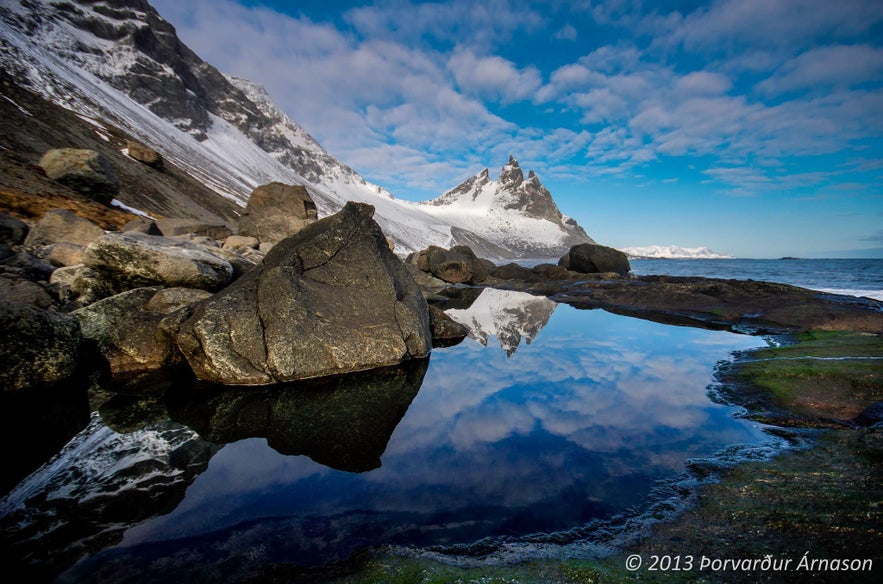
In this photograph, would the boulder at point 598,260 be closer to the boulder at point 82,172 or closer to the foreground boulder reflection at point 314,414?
the foreground boulder reflection at point 314,414

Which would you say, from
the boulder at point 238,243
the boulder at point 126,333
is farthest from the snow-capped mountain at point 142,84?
the boulder at point 126,333

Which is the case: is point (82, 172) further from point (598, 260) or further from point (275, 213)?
point (598, 260)

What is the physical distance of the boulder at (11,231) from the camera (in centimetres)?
1309

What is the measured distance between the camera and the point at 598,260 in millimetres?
39875

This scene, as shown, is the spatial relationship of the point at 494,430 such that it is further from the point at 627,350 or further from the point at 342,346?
the point at 627,350

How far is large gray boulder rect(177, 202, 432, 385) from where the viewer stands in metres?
8.89

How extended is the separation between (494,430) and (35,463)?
6935 mm

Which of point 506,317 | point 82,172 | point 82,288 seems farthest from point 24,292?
point 82,172

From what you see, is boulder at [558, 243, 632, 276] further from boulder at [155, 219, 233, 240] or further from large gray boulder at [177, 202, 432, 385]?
boulder at [155, 219, 233, 240]

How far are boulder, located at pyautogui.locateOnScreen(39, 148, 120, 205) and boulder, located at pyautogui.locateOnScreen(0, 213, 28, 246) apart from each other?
1461 centimetres

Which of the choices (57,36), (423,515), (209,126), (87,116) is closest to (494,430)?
(423,515)

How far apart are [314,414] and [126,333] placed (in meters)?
6.08

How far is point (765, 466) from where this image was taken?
16.4 ft

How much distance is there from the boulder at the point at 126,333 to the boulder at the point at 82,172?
22885 mm
